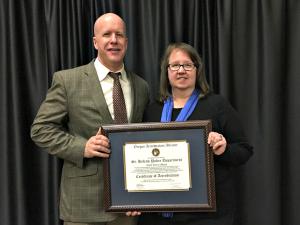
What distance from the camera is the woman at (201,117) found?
1.53 metres

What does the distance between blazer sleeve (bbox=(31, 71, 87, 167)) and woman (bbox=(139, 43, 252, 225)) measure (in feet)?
1.23

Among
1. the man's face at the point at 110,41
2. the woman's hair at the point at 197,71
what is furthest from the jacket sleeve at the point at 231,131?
the man's face at the point at 110,41

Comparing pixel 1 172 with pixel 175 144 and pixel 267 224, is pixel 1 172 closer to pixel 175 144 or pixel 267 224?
pixel 175 144

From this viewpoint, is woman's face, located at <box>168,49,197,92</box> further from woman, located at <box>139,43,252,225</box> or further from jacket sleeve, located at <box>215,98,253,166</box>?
jacket sleeve, located at <box>215,98,253,166</box>

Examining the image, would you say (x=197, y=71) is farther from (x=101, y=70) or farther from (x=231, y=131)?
(x=101, y=70)

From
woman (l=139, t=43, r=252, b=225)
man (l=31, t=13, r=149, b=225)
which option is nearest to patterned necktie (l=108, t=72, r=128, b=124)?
man (l=31, t=13, r=149, b=225)

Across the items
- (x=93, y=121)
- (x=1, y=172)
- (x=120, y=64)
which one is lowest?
(x=1, y=172)

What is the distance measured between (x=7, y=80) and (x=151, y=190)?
119 centimetres

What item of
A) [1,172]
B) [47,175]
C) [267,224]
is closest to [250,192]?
[267,224]

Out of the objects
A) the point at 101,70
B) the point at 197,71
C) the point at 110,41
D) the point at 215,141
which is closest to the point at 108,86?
the point at 101,70

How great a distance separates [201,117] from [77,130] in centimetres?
57

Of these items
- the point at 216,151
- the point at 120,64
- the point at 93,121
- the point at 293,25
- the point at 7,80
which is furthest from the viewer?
the point at 7,80

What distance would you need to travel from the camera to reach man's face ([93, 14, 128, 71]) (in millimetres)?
1715

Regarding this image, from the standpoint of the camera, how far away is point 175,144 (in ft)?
4.85
